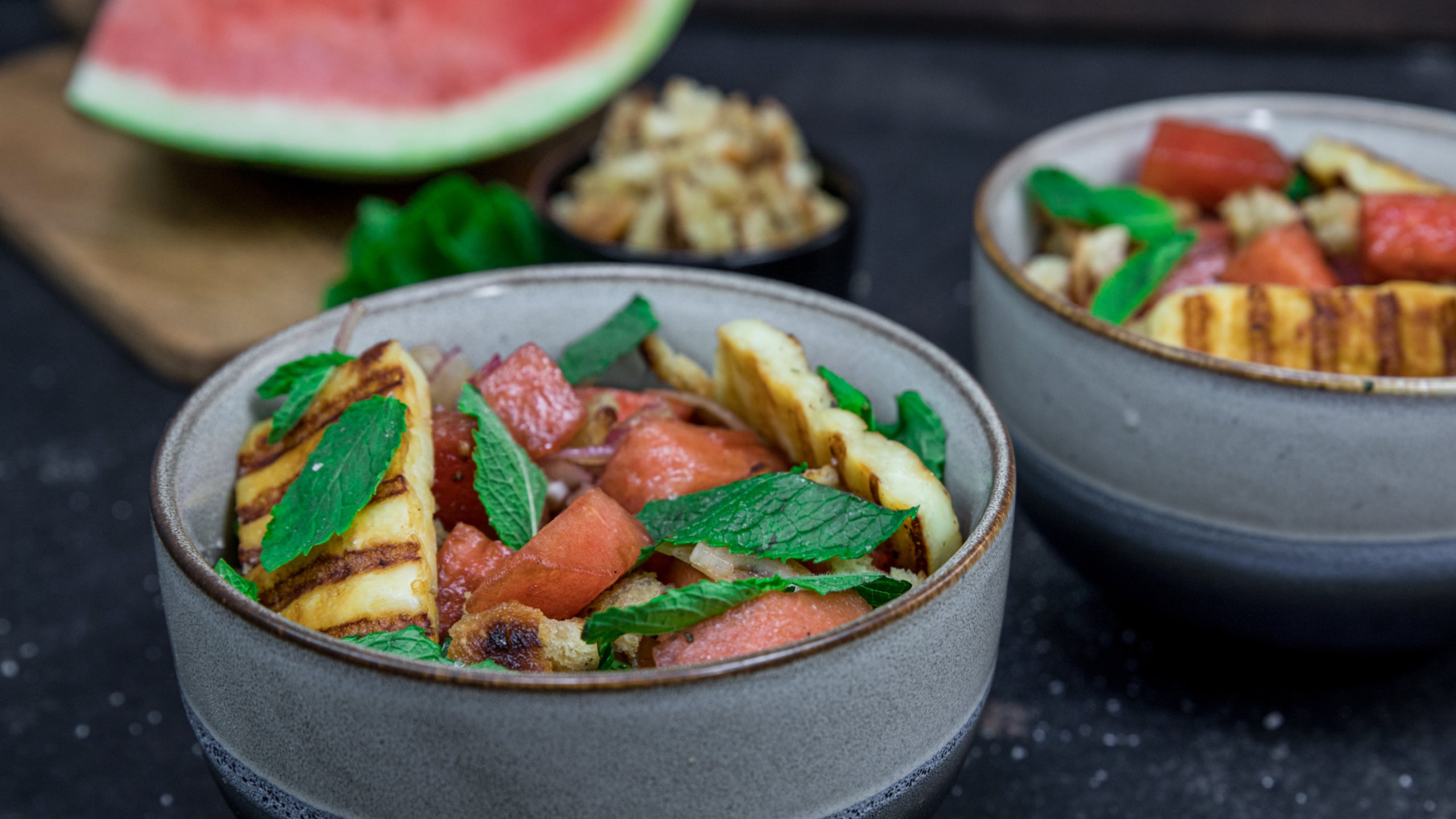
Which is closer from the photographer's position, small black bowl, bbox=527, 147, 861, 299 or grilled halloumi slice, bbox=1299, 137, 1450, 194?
grilled halloumi slice, bbox=1299, 137, 1450, 194

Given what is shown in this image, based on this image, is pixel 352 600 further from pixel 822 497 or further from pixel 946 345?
pixel 946 345

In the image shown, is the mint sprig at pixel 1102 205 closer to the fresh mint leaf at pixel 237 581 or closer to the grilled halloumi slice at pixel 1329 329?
the grilled halloumi slice at pixel 1329 329

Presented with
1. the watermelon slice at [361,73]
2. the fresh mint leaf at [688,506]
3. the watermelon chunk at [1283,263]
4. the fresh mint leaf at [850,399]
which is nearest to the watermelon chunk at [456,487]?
the fresh mint leaf at [688,506]

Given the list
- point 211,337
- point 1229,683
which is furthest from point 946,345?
point 211,337

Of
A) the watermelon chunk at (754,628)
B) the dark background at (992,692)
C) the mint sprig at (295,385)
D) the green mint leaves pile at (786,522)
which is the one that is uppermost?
the mint sprig at (295,385)

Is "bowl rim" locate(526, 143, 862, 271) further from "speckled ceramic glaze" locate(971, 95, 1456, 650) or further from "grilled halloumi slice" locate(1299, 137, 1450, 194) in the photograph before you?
"grilled halloumi slice" locate(1299, 137, 1450, 194)

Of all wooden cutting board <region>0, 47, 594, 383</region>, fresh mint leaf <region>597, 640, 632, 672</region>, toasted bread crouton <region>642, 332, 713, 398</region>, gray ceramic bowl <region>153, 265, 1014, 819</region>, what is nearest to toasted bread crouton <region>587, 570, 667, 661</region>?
fresh mint leaf <region>597, 640, 632, 672</region>

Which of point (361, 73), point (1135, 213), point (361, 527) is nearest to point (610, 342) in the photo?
point (361, 527)
